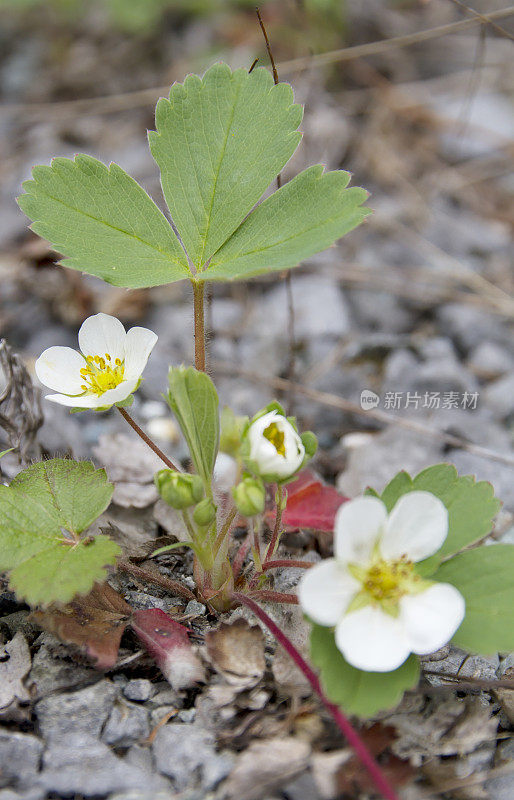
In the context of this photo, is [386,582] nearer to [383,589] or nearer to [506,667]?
[383,589]

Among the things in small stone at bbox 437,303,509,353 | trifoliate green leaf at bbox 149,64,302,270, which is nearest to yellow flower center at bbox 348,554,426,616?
trifoliate green leaf at bbox 149,64,302,270

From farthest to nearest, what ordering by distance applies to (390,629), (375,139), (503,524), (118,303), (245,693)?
(375,139)
(118,303)
(503,524)
(245,693)
(390,629)

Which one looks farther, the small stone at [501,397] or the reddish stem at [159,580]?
the small stone at [501,397]

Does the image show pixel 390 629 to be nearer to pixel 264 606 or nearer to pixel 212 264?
pixel 264 606

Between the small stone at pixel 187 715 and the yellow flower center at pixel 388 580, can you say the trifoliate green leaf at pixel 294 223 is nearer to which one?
the yellow flower center at pixel 388 580

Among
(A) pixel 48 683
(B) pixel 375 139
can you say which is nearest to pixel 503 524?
(A) pixel 48 683

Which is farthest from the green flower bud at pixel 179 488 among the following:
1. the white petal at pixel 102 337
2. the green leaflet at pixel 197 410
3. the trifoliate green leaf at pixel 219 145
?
the trifoliate green leaf at pixel 219 145

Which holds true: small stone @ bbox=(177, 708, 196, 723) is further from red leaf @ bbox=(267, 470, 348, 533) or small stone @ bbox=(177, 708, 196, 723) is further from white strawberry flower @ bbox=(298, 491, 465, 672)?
red leaf @ bbox=(267, 470, 348, 533)
